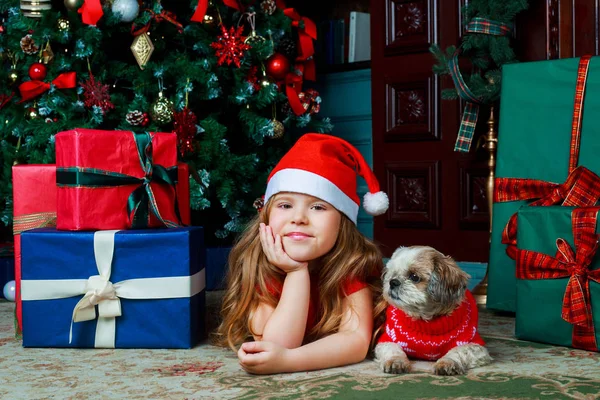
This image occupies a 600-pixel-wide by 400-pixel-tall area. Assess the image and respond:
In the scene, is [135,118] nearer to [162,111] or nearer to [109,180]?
[162,111]

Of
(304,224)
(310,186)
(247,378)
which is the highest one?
(310,186)

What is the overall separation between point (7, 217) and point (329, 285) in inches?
75.4

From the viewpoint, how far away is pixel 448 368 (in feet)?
5.76

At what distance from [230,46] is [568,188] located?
1.79 meters

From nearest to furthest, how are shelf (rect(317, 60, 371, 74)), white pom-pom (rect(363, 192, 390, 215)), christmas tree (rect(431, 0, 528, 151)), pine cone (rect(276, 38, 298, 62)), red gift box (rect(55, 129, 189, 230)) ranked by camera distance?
white pom-pom (rect(363, 192, 390, 215)) < red gift box (rect(55, 129, 189, 230)) < christmas tree (rect(431, 0, 528, 151)) < pine cone (rect(276, 38, 298, 62)) < shelf (rect(317, 60, 371, 74))

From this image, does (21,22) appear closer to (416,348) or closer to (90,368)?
(90,368)

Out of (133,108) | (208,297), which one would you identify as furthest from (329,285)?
(133,108)

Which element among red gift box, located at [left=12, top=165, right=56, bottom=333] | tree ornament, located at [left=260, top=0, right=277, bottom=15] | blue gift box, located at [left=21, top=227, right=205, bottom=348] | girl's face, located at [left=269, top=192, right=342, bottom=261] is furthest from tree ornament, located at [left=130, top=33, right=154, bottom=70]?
girl's face, located at [left=269, top=192, right=342, bottom=261]

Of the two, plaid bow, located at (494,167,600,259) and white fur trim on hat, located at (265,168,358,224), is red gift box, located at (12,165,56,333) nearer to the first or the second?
white fur trim on hat, located at (265,168,358,224)

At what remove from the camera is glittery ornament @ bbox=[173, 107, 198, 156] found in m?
3.27

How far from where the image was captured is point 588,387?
164 cm

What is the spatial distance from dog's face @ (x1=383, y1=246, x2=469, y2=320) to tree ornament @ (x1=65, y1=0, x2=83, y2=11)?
6.67 ft

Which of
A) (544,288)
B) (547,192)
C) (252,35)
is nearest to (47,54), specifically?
(252,35)

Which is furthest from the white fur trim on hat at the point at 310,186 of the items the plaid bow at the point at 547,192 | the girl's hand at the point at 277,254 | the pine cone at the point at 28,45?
the pine cone at the point at 28,45
